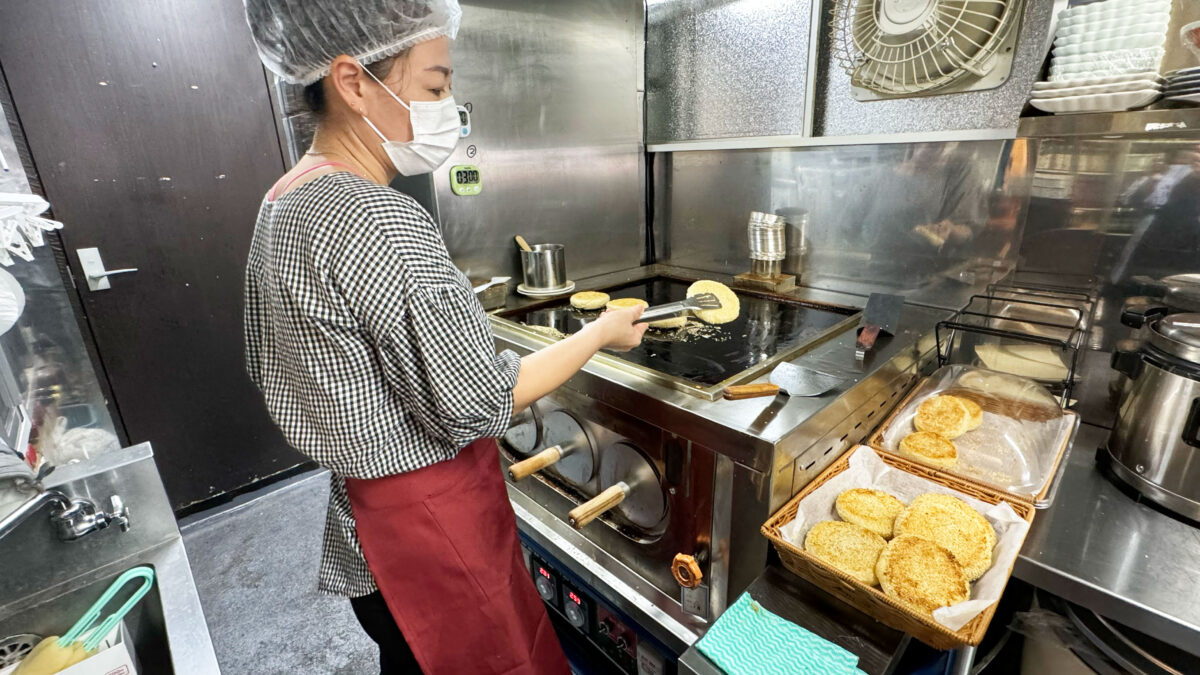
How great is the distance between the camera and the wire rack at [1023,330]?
117 cm

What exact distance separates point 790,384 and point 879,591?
36cm

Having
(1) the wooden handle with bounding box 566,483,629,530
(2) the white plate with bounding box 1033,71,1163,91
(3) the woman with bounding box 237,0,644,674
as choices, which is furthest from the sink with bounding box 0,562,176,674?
(2) the white plate with bounding box 1033,71,1163,91

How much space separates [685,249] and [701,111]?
49 cm

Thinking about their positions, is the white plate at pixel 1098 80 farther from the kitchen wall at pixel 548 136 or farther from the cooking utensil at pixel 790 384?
the kitchen wall at pixel 548 136

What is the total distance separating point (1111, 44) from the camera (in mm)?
977

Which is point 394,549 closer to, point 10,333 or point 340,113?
point 340,113

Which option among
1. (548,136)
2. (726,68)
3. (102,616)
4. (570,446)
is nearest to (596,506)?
(570,446)

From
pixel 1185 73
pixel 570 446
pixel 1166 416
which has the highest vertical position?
pixel 1185 73

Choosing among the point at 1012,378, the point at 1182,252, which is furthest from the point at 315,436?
the point at 1182,252

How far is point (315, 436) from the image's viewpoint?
2.55ft

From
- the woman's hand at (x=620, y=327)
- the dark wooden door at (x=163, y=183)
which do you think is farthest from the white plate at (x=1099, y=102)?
the dark wooden door at (x=163, y=183)

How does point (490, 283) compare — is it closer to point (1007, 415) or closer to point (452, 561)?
point (452, 561)

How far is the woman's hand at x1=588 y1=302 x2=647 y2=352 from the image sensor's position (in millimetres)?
931

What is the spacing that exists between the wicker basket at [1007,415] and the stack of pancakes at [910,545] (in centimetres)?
9
